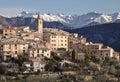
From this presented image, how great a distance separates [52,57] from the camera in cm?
6206

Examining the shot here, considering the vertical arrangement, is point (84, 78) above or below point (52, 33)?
below

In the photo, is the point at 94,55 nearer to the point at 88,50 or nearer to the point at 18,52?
the point at 88,50

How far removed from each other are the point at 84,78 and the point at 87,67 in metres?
3.72

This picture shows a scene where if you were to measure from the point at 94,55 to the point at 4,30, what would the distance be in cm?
1231

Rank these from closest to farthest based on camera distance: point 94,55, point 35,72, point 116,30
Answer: point 35,72 < point 94,55 < point 116,30

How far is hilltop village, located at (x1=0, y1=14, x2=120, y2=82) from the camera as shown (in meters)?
56.4

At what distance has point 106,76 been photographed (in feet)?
189

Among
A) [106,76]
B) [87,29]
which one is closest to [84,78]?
[106,76]

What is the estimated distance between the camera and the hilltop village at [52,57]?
185 ft

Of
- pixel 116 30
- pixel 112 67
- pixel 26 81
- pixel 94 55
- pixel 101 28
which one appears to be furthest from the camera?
pixel 101 28

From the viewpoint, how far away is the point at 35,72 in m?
56.8

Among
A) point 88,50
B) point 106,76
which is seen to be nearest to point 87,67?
point 106,76

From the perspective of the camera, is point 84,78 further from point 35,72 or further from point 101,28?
point 101,28

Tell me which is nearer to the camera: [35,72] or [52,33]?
[35,72]
